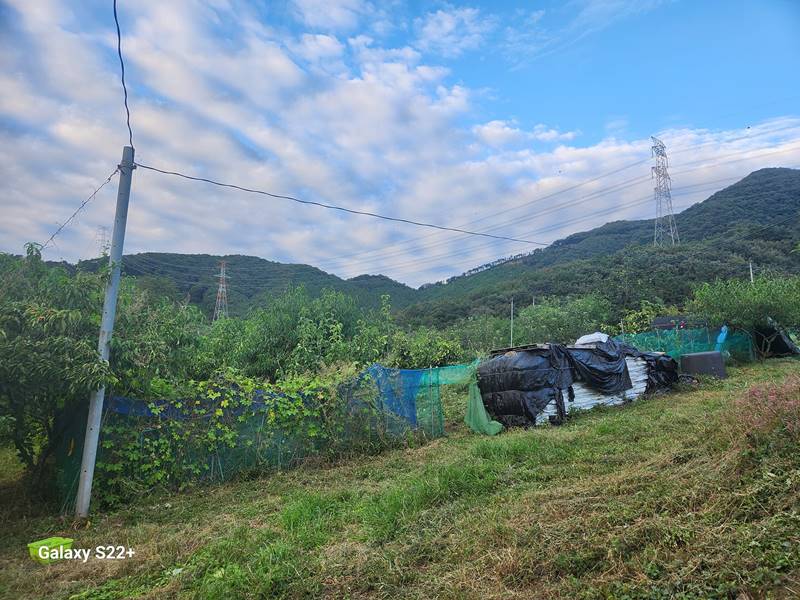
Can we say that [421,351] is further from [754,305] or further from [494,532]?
[494,532]

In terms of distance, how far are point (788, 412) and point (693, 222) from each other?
45.6 m

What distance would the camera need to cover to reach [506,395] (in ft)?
31.1

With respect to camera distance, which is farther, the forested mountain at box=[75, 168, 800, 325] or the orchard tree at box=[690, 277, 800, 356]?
the forested mountain at box=[75, 168, 800, 325]

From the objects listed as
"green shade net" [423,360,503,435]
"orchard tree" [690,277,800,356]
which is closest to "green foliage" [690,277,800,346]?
"orchard tree" [690,277,800,356]

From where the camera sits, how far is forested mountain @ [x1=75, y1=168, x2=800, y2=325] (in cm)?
3005

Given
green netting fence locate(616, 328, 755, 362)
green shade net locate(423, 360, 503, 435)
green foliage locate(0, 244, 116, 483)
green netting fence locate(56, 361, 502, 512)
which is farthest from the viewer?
green netting fence locate(616, 328, 755, 362)

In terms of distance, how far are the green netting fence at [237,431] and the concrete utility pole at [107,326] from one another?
0.32m

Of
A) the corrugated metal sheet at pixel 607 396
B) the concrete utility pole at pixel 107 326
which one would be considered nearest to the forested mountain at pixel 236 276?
the corrugated metal sheet at pixel 607 396

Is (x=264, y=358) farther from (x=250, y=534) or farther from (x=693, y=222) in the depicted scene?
(x=693, y=222)

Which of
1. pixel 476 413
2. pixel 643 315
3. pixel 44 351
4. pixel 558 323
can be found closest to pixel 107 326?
pixel 44 351

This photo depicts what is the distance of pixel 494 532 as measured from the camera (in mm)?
3533

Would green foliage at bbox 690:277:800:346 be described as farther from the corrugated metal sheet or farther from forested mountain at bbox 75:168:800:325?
forested mountain at bbox 75:168:800:325

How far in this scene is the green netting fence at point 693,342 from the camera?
1617 centimetres

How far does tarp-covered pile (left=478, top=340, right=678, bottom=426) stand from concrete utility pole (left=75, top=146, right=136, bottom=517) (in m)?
7.05
